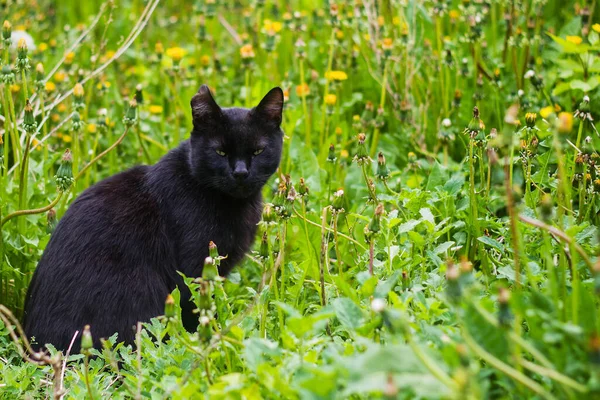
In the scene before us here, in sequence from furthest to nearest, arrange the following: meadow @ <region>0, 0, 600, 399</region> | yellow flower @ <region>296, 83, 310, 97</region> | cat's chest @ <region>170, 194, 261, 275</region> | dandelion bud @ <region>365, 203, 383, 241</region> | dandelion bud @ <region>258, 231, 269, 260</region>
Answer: yellow flower @ <region>296, 83, 310, 97</region>, cat's chest @ <region>170, 194, 261, 275</region>, dandelion bud @ <region>258, 231, 269, 260</region>, dandelion bud @ <region>365, 203, 383, 241</region>, meadow @ <region>0, 0, 600, 399</region>

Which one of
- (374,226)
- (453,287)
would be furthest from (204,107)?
(453,287)

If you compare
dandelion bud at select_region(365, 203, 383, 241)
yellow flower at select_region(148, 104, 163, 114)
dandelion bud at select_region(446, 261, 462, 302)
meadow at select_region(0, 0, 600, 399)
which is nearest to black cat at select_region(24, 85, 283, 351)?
meadow at select_region(0, 0, 600, 399)

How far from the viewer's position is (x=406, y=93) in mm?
3838

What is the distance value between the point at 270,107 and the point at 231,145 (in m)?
0.23

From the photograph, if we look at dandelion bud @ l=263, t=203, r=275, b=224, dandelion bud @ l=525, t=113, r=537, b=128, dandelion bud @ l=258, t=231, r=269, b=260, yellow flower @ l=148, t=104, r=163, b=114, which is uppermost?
dandelion bud @ l=525, t=113, r=537, b=128

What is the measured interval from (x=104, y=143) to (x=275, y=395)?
2504 mm

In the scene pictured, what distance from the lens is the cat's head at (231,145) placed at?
2855 millimetres

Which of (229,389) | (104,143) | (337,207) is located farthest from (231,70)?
(229,389)

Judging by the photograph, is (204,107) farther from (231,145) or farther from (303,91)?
(303,91)

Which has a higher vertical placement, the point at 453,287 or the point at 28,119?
the point at 28,119

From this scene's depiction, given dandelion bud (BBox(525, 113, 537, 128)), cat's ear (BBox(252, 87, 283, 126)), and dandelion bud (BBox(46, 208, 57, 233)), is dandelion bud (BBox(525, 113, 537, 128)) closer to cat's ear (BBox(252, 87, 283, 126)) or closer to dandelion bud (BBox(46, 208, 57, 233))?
cat's ear (BBox(252, 87, 283, 126))

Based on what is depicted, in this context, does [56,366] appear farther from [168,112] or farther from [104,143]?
[168,112]

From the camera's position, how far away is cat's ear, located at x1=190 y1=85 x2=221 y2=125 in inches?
112

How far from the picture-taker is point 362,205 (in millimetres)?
3361
